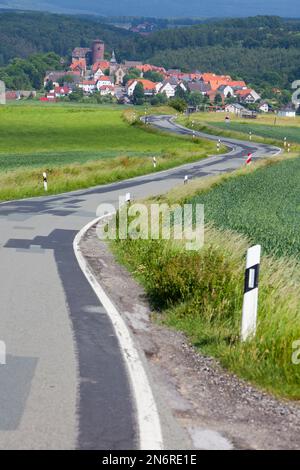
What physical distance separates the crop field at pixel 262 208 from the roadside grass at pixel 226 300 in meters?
0.43

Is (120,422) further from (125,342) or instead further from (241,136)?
(241,136)

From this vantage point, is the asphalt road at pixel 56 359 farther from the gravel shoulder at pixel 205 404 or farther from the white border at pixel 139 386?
the gravel shoulder at pixel 205 404

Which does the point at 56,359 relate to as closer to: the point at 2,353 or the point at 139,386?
the point at 2,353

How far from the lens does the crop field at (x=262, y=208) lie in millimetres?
15320

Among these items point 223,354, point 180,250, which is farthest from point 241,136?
point 223,354

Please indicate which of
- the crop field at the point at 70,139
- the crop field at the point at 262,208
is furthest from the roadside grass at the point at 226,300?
the crop field at the point at 70,139

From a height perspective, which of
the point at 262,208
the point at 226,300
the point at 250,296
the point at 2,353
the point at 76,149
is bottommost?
the point at 76,149

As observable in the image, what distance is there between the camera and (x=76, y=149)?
67.0 meters

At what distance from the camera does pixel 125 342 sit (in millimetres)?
9258

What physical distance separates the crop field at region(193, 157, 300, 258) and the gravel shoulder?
5.18 m

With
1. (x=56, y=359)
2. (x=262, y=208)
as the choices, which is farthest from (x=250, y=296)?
(x=262, y=208)

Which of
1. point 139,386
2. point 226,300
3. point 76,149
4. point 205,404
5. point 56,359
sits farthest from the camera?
point 76,149

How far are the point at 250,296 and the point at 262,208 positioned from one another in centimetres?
1318
